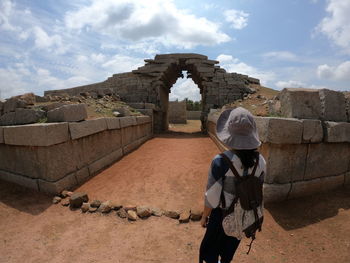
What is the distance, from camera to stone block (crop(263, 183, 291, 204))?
3.72 meters

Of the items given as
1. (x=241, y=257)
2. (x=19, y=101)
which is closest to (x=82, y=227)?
(x=241, y=257)

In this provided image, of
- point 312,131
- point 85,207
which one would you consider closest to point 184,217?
point 85,207

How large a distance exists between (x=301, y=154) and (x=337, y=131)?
87 cm

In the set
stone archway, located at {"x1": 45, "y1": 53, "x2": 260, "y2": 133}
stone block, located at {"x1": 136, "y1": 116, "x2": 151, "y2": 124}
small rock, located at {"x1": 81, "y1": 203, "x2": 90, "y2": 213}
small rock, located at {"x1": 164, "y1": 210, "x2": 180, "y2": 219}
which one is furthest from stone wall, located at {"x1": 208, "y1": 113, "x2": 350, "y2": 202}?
stone archway, located at {"x1": 45, "y1": 53, "x2": 260, "y2": 133}

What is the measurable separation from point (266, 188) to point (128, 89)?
10.7 metres

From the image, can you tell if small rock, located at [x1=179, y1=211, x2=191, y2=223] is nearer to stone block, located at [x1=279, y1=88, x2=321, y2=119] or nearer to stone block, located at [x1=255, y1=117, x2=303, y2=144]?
stone block, located at [x1=255, y1=117, x2=303, y2=144]

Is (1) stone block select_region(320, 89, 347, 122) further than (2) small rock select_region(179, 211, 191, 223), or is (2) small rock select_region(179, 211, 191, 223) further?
(1) stone block select_region(320, 89, 347, 122)

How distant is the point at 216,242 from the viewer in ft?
6.43

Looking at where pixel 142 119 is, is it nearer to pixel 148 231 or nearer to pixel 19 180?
pixel 19 180

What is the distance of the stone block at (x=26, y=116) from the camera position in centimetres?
468

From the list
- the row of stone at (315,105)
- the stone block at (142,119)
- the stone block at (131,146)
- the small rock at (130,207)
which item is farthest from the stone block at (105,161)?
the row of stone at (315,105)

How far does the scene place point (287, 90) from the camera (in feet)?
13.7

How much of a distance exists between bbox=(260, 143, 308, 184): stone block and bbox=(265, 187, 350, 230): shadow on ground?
0.43 m

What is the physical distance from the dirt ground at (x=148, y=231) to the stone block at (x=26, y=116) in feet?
4.76
